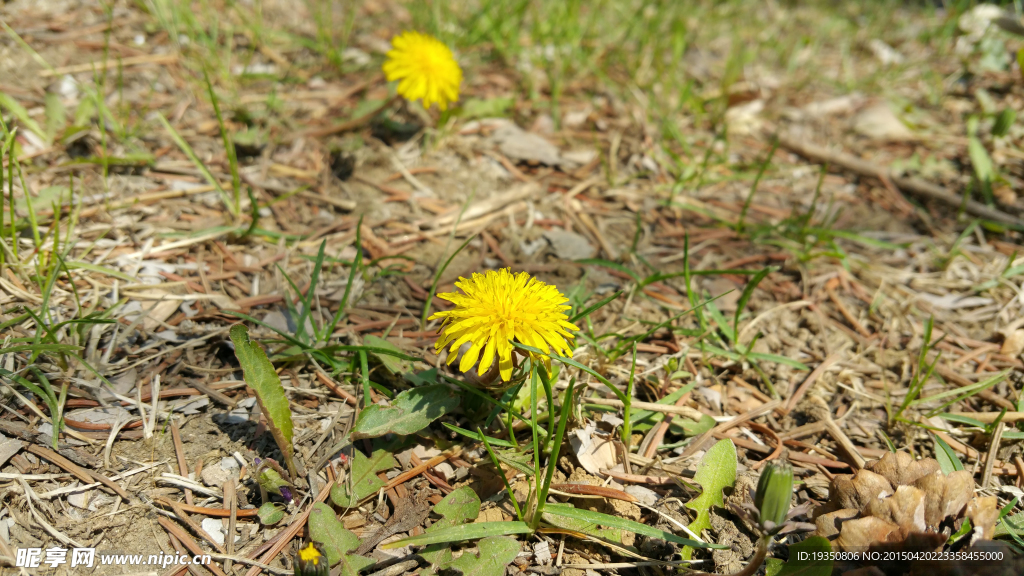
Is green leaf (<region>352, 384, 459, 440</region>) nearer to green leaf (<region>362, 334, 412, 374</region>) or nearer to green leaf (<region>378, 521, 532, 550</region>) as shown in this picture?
green leaf (<region>362, 334, 412, 374</region>)

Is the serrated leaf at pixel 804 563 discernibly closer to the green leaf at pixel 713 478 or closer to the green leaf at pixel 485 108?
the green leaf at pixel 713 478

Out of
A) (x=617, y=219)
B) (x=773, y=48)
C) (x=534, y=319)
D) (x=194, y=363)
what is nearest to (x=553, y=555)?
(x=534, y=319)

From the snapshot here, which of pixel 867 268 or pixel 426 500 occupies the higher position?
pixel 867 268

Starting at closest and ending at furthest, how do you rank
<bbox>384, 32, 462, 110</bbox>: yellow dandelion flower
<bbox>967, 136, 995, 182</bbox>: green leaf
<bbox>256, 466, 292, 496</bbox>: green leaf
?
<bbox>256, 466, 292, 496</bbox>: green leaf → <bbox>384, 32, 462, 110</bbox>: yellow dandelion flower → <bbox>967, 136, 995, 182</bbox>: green leaf

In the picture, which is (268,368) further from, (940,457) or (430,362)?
(940,457)

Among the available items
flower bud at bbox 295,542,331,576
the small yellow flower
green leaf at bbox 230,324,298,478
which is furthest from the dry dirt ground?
the small yellow flower
